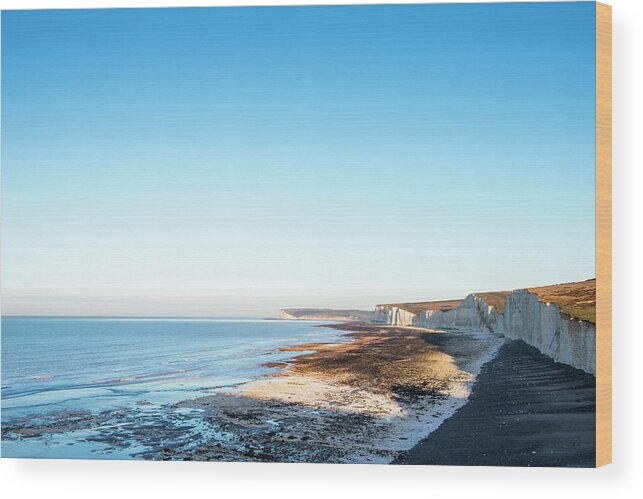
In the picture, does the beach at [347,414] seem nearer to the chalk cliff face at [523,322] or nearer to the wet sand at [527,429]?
the wet sand at [527,429]

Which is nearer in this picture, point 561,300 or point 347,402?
point 561,300

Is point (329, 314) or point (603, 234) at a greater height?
point (603, 234)

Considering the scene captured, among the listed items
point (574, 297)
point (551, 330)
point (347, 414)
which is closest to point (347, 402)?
point (347, 414)

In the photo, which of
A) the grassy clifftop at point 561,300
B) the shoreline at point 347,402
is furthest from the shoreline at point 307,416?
the grassy clifftop at point 561,300

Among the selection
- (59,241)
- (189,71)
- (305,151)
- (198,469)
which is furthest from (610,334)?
(59,241)

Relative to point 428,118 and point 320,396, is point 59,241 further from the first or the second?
point 428,118

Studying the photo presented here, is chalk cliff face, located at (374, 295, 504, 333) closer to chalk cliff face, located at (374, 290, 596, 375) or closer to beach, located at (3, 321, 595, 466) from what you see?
chalk cliff face, located at (374, 290, 596, 375)

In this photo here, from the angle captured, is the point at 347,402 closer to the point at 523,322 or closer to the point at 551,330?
the point at 523,322
